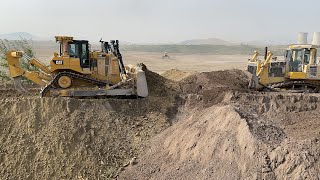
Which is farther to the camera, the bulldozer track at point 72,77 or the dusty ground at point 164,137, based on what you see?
the bulldozer track at point 72,77

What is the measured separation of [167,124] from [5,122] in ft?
16.1

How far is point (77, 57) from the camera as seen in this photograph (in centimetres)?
1452

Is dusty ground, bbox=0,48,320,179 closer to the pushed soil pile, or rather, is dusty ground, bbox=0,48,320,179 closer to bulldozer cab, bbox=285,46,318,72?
the pushed soil pile

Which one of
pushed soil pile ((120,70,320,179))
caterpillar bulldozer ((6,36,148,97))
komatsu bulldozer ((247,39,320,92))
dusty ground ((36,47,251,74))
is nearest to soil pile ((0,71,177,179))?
pushed soil pile ((120,70,320,179))

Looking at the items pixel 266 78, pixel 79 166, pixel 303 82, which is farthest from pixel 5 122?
pixel 303 82

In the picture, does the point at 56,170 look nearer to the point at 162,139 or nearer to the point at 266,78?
the point at 162,139

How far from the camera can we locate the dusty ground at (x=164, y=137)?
30.2 ft

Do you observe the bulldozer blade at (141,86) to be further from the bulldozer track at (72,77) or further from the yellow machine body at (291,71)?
the yellow machine body at (291,71)

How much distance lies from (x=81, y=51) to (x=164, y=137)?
16.4ft

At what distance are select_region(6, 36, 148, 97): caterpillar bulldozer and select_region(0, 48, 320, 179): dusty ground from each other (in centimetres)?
85

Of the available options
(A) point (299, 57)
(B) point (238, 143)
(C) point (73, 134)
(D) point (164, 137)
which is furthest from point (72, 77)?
(A) point (299, 57)

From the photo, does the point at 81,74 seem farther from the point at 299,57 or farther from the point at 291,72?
the point at 299,57

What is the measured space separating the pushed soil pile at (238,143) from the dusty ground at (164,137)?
24mm

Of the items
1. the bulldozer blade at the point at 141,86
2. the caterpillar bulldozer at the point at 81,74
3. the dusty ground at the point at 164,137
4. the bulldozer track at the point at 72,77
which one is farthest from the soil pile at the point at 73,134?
the bulldozer track at the point at 72,77
